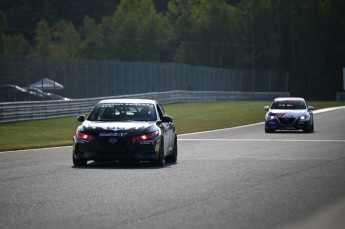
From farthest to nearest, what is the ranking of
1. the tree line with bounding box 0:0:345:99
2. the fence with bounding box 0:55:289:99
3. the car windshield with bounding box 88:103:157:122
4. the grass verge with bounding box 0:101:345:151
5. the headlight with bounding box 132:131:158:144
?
the tree line with bounding box 0:0:345:99, the fence with bounding box 0:55:289:99, the grass verge with bounding box 0:101:345:151, the car windshield with bounding box 88:103:157:122, the headlight with bounding box 132:131:158:144

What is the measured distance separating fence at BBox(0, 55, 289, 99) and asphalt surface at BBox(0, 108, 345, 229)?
2198 centimetres

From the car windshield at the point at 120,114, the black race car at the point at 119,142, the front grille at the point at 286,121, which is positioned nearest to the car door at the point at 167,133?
the black race car at the point at 119,142

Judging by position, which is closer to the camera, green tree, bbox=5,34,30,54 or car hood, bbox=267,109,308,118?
car hood, bbox=267,109,308,118

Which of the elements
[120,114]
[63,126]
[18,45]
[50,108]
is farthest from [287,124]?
[18,45]

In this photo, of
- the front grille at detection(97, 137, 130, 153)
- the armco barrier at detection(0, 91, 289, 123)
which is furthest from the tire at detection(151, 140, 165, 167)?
the armco barrier at detection(0, 91, 289, 123)

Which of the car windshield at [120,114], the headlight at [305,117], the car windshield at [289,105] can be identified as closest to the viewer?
the car windshield at [120,114]

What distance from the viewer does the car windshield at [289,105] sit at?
3738 centimetres

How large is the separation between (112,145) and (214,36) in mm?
120704

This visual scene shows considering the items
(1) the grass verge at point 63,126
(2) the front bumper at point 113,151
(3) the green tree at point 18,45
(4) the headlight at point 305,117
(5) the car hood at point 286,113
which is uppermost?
(3) the green tree at point 18,45

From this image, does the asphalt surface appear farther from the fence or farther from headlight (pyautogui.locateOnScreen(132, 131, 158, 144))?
the fence

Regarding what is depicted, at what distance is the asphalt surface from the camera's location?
34.2 feet

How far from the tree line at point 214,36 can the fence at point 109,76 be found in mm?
36853

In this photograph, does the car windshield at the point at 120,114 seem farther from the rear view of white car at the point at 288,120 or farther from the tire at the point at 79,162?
the rear view of white car at the point at 288,120

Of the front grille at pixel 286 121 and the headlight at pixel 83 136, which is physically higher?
the headlight at pixel 83 136
